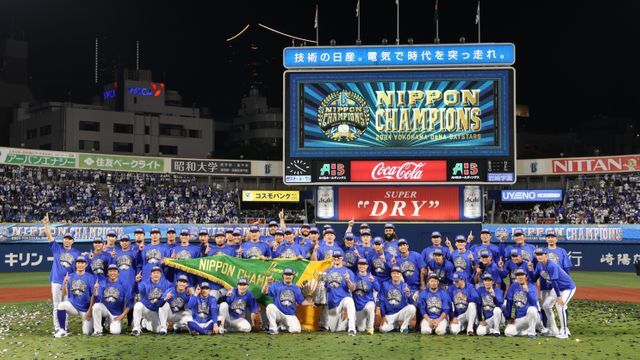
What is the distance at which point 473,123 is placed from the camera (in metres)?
28.6

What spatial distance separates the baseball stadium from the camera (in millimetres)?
14172

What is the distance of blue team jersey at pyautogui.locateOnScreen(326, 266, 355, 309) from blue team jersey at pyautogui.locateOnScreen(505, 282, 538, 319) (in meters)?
3.31

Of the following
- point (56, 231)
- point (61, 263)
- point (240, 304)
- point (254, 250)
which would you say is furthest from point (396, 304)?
point (56, 231)

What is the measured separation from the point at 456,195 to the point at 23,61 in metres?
81.9

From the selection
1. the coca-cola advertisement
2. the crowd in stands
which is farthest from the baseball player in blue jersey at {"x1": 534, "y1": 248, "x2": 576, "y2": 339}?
the crowd in stands

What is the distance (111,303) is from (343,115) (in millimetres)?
16710

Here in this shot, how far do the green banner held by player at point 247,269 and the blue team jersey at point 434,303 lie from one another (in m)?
2.28

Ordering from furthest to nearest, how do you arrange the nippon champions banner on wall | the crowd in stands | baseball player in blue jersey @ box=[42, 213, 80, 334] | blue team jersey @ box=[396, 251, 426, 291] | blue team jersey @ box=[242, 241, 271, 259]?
the crowd in stands < the nippon champions banner on wall < blue team jersey @ box=[242, 241, 271, 259] < blue team jersey @ box=[396, 251, 426, 291] < baseball player in blue jersey @ box=[42, 213, 80, 334]

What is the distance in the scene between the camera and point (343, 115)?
29.2m

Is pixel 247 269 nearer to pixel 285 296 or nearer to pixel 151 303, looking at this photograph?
pixel 285 296

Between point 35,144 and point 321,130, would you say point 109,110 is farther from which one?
point 321,130

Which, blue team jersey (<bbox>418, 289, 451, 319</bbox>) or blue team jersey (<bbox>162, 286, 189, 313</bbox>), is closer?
blue team jersey (<bbox>418, 289, 451, 319</bbox>)

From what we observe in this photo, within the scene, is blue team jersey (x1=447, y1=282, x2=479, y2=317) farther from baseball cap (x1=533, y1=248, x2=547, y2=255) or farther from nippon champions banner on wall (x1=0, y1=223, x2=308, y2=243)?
nippon champions banner on wall (x1=0, y1=223, x2=308, y2=243)

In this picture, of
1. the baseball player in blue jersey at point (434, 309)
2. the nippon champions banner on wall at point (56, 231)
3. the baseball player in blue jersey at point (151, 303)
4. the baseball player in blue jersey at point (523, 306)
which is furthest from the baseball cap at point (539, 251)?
the nippon champions banner on wall at point (56, 231)
